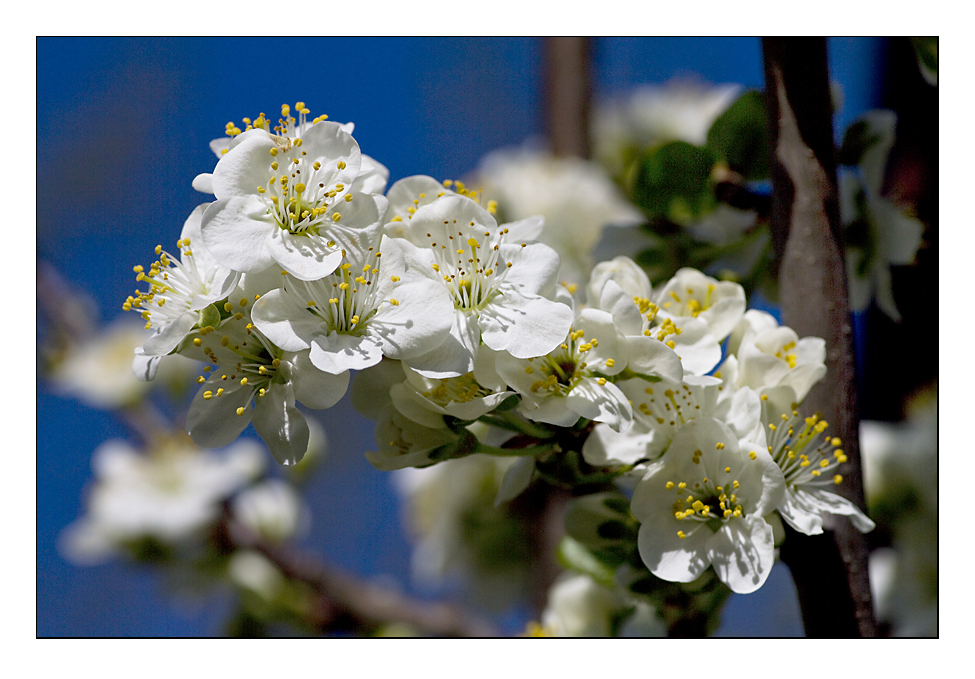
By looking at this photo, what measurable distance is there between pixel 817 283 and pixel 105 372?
136 centimetres

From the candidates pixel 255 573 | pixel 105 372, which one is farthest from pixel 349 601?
pixel 105 372

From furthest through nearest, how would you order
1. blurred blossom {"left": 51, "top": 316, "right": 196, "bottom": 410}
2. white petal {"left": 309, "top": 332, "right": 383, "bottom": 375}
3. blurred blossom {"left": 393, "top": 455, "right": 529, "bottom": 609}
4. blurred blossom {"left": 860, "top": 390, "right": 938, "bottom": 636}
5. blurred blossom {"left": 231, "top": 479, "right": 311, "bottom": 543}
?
blurred blossom {"left": 51, "top": 316, "right": 196, "bottom": 410} → blurred blossom {"left": 231, "top": 479, "right": 311, "bottom": 543} → blurred blossom {"left": 393, "top": 455, "right": 529, "bottom": 609} → blurred blossom {"left": 860, "top": 390, "right": 938, "bottom": 636} → white petal {"left": 309, "top": 332, "right": 383, "bottom": 375}

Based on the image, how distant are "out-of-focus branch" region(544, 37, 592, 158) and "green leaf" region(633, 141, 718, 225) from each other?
0.87 meters

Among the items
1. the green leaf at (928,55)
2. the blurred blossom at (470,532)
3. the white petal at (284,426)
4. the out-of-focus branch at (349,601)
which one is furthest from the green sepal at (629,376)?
the out-of-focus branch at (349,601)

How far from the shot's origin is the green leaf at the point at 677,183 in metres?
0.76

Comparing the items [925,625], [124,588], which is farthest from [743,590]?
[124,588]

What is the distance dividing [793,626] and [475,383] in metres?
0.64

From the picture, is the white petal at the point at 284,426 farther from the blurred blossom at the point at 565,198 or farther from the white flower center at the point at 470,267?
the blurred blossom at the point at 565,198

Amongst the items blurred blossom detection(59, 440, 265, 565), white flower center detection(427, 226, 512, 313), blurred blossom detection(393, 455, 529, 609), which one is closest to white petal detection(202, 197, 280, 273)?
white flower center detection(427, 226, 512, 313)

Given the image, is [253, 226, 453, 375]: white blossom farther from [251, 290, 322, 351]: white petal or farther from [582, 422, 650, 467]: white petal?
[582, 422, 650, 467]: white petal

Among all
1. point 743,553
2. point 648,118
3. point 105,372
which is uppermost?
point 648,118

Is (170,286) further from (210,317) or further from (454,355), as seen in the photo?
(454,355)

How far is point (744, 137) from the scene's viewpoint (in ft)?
2.45

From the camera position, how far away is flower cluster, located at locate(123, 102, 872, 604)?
45 centimetres
